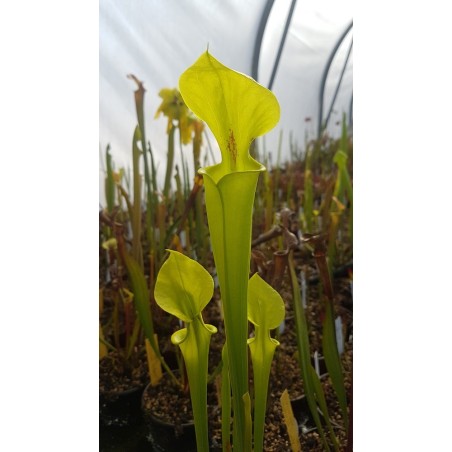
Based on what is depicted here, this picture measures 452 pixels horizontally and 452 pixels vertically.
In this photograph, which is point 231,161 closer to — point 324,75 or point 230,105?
point 230,105

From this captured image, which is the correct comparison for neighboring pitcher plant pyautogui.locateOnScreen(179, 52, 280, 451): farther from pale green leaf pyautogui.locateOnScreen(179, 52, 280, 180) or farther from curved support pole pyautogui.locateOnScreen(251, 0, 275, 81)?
curved support pole pyautogui.locateOnScreen(251, 0, 275, 81)

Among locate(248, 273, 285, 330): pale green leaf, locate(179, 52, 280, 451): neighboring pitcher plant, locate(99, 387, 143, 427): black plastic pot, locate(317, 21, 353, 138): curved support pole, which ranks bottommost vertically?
locate(99, 387, 143, 427): black plastic pot

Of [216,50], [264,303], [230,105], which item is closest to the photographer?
[230,105]

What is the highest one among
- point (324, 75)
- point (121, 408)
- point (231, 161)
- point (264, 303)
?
point (324, 75)

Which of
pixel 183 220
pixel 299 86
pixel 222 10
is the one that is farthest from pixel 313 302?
pixel 222 10

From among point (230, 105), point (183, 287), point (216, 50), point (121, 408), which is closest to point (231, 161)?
point (230, 105)

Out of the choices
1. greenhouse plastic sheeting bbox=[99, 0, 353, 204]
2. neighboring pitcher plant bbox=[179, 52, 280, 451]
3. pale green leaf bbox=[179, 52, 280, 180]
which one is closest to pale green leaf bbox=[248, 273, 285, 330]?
neighboring pitcher plant bbox=[179, 52, 280, 451]
